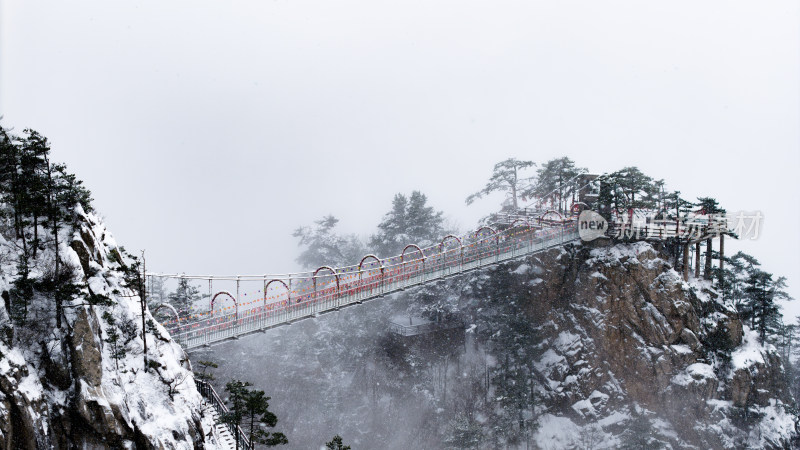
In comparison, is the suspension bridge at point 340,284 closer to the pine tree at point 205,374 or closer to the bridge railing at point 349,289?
the bridge railing at point 349,289

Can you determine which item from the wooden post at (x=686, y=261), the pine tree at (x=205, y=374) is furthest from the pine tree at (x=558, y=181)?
the pine tree at (x=205, y=374)

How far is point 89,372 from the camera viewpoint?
1387 centimetres

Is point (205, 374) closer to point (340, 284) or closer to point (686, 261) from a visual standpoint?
point (340, 284)

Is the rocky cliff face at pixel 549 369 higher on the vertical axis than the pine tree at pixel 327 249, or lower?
lower

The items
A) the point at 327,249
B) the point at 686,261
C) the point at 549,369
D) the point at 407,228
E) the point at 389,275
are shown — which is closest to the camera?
the point at 389,275

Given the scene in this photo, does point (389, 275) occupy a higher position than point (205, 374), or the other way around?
point (389, 275)

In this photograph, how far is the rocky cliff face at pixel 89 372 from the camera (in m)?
12.6

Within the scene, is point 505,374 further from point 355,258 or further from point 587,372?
point 355,258

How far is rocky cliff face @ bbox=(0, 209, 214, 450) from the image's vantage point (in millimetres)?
Answer: 12641

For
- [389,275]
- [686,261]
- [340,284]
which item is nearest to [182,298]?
[340,284]

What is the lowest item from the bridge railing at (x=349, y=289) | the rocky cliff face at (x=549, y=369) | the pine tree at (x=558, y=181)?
the rocky cliff face at (x=549, y=369)

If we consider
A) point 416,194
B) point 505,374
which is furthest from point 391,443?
point 416,194

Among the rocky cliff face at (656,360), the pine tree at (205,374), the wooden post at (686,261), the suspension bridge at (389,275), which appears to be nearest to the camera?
the pine tree at (205,374)

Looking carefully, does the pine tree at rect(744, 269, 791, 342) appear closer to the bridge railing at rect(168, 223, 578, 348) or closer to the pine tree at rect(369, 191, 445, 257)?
the bridge railing at rect(168, 223, 578, 348)
